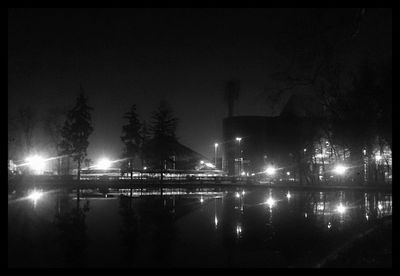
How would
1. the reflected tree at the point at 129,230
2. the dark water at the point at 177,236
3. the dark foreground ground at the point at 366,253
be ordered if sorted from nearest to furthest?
the dark foreground ground at the point at 366,253, the dark water at the point at 177,236, the reflected tree at the point at 129,230

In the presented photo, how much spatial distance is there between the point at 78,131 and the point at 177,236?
49676 mm

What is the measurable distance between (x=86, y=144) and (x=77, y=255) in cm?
5152

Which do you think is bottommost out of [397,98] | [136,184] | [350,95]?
[136,184]

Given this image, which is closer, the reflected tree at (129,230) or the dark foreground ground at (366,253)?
the dark foreground ground at (366,253)

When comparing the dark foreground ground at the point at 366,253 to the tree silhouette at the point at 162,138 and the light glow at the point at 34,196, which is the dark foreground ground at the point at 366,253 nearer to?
the light glow at the point at 34,196

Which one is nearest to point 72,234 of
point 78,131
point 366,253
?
point 366,253

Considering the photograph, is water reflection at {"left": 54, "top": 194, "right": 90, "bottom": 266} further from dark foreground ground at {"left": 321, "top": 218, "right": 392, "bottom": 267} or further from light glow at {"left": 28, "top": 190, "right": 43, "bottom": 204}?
light glow at {"left": 28, "top": 190, "right": 43, "bottom": 204}

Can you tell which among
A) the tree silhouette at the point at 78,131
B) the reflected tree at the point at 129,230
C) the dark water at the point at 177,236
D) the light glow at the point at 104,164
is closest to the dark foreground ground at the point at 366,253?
the dark water at the point at 177,236

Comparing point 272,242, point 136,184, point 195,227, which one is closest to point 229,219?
point 195,227

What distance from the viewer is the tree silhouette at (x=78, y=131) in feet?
195

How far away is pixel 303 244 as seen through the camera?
11594 mm

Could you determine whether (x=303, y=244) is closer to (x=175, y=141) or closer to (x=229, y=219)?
(x=229, y=219)

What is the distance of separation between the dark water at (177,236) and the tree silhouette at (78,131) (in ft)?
131

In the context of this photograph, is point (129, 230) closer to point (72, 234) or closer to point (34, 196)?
point (72, 234)
